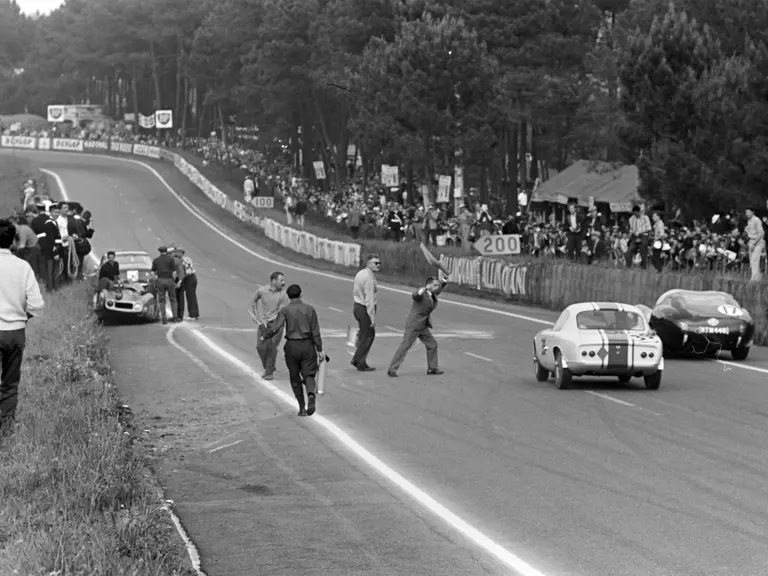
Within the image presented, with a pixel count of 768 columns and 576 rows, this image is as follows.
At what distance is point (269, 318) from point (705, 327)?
25.2ft

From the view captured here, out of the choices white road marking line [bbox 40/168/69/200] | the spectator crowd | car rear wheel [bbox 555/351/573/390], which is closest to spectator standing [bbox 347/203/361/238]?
the spectator crowd

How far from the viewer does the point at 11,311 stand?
1255 cm

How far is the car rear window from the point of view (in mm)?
21625

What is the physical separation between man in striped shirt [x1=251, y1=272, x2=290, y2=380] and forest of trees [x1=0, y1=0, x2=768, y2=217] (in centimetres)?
2250

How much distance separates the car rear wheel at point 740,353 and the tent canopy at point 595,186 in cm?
2494

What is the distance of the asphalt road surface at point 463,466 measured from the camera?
10.4 m

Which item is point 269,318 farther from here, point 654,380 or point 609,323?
point 654,380

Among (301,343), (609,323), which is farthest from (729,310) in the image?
(301,343)

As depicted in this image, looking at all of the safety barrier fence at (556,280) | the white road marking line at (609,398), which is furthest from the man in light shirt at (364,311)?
the safety barrier fence at (556,280)

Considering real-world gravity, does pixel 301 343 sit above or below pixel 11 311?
below

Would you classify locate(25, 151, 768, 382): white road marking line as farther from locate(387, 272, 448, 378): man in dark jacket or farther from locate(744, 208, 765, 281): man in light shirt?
locate(387, 272, 448, 378): man in dark jacket

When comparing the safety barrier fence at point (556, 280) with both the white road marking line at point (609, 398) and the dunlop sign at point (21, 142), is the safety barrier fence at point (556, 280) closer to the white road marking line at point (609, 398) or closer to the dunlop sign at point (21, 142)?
the white road marking line at point (609, 398)

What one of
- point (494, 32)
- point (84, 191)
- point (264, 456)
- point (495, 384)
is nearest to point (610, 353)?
point (495, 384)

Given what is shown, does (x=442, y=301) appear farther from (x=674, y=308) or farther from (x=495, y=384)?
(x=495, y=384)
